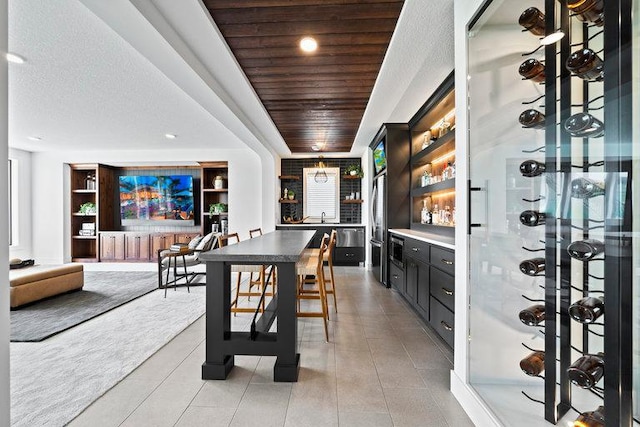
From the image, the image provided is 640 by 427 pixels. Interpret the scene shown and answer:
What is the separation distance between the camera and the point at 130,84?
3367 mm

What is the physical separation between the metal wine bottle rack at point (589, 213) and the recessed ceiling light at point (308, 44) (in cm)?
162

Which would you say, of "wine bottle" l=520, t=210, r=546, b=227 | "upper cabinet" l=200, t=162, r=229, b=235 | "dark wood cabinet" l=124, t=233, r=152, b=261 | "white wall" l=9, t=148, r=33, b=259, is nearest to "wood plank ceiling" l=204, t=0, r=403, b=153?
"wine bottle" l=520, t=210, r=546, b=227

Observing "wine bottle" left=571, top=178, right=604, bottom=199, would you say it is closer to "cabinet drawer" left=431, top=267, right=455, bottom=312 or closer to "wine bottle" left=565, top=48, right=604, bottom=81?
"wine bottle" left=565, top=48, right=604, bottom=81

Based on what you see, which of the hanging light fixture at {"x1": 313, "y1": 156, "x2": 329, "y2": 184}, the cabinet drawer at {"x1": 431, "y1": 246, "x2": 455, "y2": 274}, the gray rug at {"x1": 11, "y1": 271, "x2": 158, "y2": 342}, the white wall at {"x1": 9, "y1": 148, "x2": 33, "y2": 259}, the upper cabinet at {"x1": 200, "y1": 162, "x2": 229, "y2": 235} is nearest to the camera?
the cabinet drawer at {"x1": 431, "y1": 246, "x2": 455, "y2": 274}

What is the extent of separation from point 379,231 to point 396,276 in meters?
1.06

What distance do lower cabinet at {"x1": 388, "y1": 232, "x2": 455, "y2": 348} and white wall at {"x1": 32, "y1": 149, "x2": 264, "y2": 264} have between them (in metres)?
3.84

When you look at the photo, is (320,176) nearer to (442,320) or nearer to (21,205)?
(442,320)

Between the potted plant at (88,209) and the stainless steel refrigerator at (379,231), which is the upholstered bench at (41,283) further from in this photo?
the stainless steel refrigerator at (379,231)

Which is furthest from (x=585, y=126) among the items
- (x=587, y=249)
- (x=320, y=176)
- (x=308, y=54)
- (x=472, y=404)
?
(x=320, y=176)

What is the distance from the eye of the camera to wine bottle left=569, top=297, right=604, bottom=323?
0.98m

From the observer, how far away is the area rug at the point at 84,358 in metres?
1.77

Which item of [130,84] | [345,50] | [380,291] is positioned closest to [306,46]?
[345,50]

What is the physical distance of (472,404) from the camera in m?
1.66

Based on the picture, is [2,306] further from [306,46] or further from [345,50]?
[345,50]
